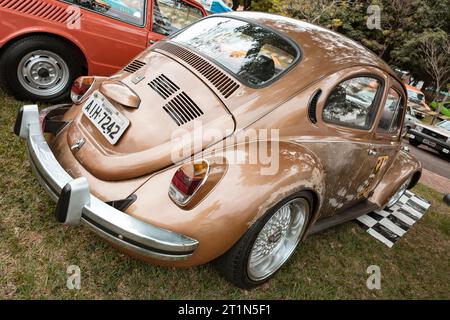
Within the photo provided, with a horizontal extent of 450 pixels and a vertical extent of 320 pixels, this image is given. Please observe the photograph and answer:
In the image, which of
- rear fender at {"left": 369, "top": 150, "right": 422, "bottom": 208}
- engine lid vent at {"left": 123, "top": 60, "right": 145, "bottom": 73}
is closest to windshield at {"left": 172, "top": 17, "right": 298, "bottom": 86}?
engine lid vent at {"left": 123, "top": 60, "right": 145, "bottom": 73}

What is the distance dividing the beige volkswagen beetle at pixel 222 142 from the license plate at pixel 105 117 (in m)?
0.01

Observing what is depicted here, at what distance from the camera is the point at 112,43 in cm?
431

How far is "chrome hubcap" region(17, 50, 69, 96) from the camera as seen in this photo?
154 inches

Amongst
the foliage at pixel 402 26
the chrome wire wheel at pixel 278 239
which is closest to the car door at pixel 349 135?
the chrome wire wheel at pixel 278 239

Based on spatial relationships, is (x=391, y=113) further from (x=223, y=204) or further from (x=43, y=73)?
(x=43, y=73)

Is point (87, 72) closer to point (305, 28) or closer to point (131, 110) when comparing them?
point (131, 110)

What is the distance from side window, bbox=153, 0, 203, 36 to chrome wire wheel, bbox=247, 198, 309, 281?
3174 mm

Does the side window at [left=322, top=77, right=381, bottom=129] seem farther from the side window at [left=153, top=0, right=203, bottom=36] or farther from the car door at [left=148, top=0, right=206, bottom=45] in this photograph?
the side window at [left=153, top=0, right=203, bottom=36]

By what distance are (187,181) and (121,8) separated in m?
3.20

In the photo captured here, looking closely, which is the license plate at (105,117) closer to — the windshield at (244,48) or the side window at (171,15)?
the windshield at (244,48)

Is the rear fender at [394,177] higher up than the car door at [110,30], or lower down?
lower down

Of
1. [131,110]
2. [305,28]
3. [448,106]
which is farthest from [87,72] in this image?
[448,106]

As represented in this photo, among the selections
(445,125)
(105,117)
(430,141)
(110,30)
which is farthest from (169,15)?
(445,125)

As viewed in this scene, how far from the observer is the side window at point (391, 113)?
332cm
